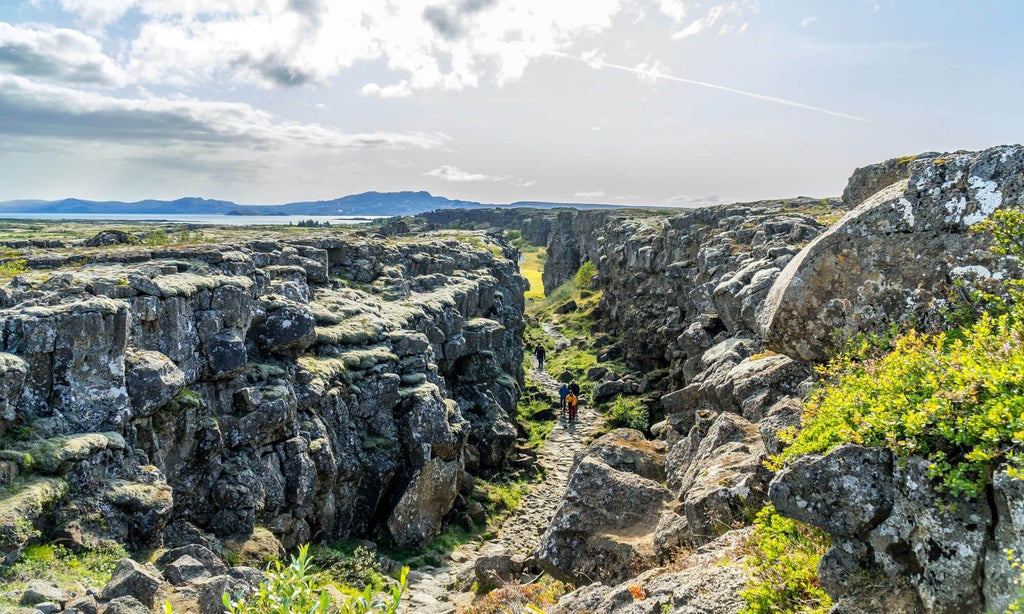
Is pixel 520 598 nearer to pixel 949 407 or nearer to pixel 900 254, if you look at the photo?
pixel 949 407

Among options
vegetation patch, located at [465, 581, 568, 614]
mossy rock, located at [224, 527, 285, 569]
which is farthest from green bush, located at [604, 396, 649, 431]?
mossy rock, located at [224, 527, 285, 569]

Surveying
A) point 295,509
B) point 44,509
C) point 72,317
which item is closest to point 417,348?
point 295,509

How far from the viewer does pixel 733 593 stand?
9586 mm

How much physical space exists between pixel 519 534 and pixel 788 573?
2102 centimetres

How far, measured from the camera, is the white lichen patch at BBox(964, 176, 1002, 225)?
34.2 ft

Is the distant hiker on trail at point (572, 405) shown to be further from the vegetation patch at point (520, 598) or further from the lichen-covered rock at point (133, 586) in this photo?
the lichen-covered rock at point (133, 586)

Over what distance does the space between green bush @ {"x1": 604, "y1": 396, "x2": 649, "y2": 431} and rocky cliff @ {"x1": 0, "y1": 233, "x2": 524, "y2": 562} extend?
7633mm

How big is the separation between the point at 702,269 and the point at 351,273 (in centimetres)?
2510

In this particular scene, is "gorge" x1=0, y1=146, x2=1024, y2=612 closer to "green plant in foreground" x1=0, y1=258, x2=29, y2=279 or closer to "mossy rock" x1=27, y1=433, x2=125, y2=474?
"mossy rock" x1=27, y1=433, x2=125, y2=474

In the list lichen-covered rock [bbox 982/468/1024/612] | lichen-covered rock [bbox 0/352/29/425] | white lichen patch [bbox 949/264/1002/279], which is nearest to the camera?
lichen-covered rock [bbox 982/468/1024/612]

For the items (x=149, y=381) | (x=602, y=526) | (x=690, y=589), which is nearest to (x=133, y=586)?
(x=149, y=381)

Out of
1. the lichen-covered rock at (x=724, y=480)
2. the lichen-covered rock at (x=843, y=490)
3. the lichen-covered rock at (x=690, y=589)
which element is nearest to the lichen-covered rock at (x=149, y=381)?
the lichen-covered rock at (x=690, y=589)

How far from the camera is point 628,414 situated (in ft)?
133

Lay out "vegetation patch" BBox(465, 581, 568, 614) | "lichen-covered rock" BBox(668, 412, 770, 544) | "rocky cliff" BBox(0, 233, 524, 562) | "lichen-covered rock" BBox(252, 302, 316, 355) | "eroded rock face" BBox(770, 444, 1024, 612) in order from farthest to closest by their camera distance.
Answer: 1. "lichen-covered rock" BBox(252, 302, 316, 355)
2. "rocky cliff" BBox(0, 233, 524, 562)
3. "vegetation patch" BBox(465, 581, 568, 614)
4. "lichen-covered rock" BBox(668, 412, 770, 544)
5. "eroded rock face" BBox(770, 444, 1024, 612)
